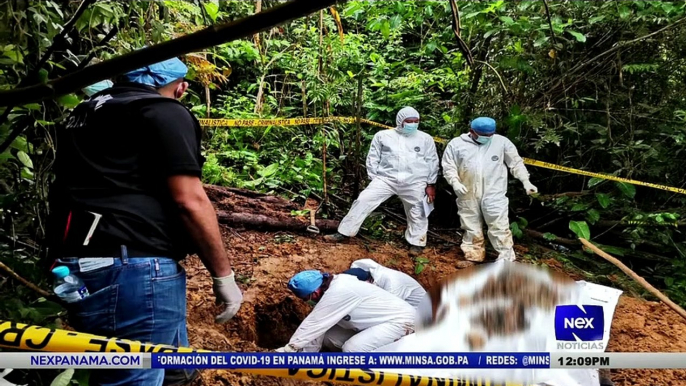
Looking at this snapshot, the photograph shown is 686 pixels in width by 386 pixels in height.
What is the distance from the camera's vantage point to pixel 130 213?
160 cm

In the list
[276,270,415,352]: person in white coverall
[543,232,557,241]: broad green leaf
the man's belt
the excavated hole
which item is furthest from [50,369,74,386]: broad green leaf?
[543,232,557,241]: broad green leaf

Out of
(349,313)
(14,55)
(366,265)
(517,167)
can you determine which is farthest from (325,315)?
(517,167)

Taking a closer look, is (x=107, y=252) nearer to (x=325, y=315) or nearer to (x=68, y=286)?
(x=68, y=286)

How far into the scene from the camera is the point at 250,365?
1.46m

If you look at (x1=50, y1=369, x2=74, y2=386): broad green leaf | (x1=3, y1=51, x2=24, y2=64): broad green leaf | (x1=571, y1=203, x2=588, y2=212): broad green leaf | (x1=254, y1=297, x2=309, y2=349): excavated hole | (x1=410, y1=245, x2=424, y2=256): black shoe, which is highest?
(x1=3, y1=51, x2=24, y2=64): broad green leaf

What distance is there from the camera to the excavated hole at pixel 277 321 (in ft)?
12.9

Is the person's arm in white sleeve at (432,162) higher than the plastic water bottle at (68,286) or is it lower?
lower

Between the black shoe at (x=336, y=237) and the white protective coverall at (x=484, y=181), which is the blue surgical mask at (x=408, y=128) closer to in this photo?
the white protective coverall at (x=484, y=181)

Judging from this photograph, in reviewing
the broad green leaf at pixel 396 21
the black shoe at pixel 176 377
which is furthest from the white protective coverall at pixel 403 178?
the black shoe at pixel 176 377

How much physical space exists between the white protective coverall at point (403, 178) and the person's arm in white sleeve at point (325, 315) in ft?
6.85

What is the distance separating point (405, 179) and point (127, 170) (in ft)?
13.0

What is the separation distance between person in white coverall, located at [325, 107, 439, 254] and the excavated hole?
4.26 feet

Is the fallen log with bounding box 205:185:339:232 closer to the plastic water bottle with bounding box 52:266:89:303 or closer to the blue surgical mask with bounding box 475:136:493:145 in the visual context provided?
the blue surgical mask with bounding box 475:136:493:145

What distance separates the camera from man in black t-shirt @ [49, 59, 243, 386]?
157 cm
